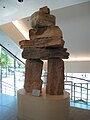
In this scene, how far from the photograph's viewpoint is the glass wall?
8.52 metres

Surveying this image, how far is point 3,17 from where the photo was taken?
200 inches

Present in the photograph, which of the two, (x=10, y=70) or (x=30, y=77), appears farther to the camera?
(x=10, y=70)

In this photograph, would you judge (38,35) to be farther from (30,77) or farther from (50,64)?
(30,77)

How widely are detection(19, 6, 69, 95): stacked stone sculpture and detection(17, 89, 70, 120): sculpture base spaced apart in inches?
9.2

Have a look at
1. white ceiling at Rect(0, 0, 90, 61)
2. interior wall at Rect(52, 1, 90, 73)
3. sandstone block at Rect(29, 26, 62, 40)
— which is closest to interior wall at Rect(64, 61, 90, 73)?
interior wall at Rect(52, 1, 90, 73)

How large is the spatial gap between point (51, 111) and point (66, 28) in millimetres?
4022

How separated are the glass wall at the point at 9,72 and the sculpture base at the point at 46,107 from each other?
18.3ft

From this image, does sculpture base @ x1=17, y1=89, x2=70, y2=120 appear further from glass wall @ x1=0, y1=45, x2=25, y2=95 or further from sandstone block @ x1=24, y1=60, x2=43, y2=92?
glass wall @ x1=0, y1=45, x2=25, y2=95

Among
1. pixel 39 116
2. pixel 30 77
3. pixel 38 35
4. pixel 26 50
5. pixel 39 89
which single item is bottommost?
pixel 39 116

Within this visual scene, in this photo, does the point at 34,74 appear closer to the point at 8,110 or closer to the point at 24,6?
the point at 8,110

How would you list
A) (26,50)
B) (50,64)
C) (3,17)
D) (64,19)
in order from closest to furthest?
1. (50,64)
2. (26,50)
3. (3,17)
4. (64,19)

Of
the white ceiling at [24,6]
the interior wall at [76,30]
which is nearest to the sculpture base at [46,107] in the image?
the white ceiling at [24,6]

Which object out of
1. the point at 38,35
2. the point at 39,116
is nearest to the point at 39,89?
the point at 39,116

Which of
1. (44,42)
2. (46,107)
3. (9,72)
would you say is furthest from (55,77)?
(9,72)
